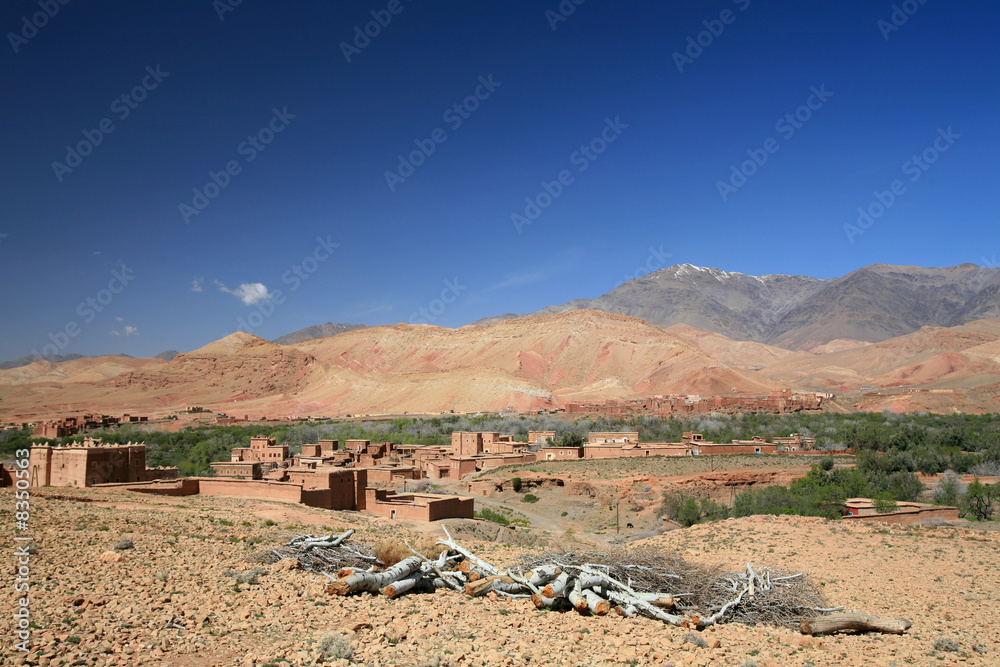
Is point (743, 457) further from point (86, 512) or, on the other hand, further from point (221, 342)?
point (221, 342)

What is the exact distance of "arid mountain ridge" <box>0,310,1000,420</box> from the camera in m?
91.4

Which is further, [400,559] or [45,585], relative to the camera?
[400,559]

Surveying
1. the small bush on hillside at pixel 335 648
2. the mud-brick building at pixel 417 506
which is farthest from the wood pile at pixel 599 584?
the mud-brick building at pixel 417 506

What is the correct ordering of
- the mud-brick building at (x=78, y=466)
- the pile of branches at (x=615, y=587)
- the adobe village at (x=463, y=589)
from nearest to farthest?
the adobe village at (x=463, y=589) < the pile of branches at (x=615, y=587) < the mud-brick building at (x=78, y=466)

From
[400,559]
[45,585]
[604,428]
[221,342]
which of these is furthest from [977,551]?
[221,342]

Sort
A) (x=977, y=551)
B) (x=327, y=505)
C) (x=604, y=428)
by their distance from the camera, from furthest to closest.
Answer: (x=604, y=428) < (x=327, y=505) < (x=977, y=551)

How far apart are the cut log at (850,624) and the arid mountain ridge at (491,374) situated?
75.3 metres

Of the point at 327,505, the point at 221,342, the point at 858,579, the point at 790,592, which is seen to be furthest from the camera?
the point at 221,342

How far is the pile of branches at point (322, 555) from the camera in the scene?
10523mm

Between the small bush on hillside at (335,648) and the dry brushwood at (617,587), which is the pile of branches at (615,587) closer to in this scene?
the dry brushwood at (617,587)

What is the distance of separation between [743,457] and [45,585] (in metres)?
36.8

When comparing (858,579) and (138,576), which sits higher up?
(138,576)

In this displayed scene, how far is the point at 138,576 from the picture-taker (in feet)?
30.3

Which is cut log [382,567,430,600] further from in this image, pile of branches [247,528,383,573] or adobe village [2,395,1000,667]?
pile of branches [247,528,383,573]
